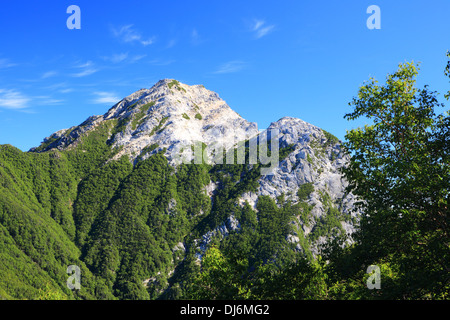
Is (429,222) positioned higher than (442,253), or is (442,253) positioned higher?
(429,222)

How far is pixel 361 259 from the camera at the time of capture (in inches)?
1043

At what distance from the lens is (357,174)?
82.7 feet

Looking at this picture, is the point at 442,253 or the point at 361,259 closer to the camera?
the point at 442,253
